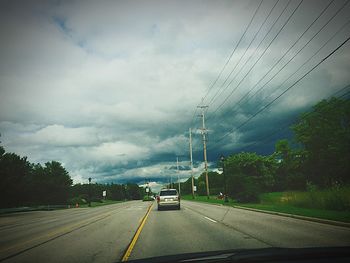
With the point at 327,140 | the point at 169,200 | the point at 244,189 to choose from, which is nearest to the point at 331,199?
the point at 169,200

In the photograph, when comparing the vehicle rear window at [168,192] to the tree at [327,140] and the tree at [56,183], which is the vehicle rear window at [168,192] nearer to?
the tree at [327,140]

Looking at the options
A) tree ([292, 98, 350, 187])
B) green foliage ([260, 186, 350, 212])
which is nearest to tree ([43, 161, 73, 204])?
tree ([292, 98, 350, 187])

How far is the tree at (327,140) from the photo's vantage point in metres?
59.0

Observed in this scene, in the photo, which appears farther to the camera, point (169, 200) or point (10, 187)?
point (10, 187)

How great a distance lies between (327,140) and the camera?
210 ft

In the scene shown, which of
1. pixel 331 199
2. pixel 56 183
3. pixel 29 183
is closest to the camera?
pixel 331 199

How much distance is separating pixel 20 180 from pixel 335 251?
2505 inches

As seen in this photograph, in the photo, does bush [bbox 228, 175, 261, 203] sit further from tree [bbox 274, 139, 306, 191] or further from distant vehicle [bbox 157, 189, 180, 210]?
tree [bbox 274, 139, 306, 191]

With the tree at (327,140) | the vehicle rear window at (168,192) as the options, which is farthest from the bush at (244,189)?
the tree at (327,140)

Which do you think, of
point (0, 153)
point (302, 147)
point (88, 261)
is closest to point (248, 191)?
point (88, 261)

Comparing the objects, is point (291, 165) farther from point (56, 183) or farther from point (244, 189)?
point (56, 183)

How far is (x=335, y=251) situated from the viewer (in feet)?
15.3

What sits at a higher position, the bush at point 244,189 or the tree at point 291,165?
the tree at point 291,165

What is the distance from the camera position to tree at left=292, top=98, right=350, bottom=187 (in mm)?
58969
